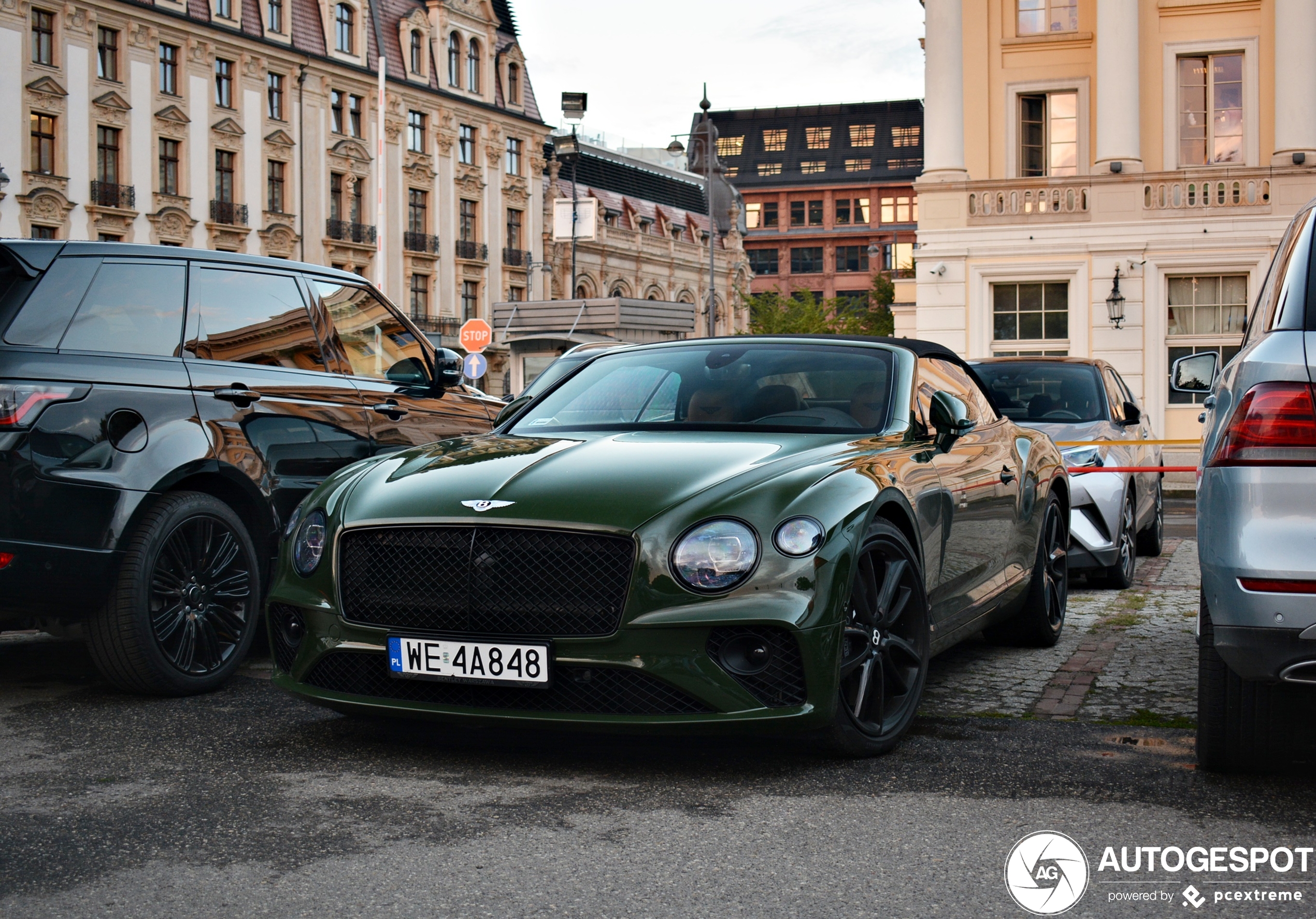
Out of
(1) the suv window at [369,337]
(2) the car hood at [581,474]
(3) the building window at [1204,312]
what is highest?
(3) the building window at [1204,312]

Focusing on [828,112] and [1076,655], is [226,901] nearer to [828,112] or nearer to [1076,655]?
[1076,655]

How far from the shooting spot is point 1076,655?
22.7ft

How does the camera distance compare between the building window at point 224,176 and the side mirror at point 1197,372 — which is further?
the building window at point 224,176

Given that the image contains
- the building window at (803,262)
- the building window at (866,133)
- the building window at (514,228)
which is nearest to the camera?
the building window at (514,228)

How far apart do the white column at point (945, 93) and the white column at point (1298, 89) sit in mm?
5538

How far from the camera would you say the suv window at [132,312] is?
5703 millimetres

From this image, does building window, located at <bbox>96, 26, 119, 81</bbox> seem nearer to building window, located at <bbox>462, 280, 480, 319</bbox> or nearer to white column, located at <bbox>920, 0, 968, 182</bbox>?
building window, located at <bbox>462, 280, 480, 319</bbox>

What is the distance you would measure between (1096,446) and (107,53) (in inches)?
1702

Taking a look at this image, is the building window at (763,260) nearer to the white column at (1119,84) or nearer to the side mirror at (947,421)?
the white column at (1119,84)

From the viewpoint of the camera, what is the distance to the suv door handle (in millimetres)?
7339

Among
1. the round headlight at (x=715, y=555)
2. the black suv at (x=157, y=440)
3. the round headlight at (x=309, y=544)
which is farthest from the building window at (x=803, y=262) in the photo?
the round headlight at (x=715, y=555)

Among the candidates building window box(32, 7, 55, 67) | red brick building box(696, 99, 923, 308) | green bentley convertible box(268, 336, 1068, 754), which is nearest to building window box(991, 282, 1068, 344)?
green bentley convertible box(268, 336, 1068, 754)

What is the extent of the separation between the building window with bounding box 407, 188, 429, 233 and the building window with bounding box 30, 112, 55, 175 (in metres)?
16.7

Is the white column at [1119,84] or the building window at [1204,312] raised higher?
the white column at [1119,84]
